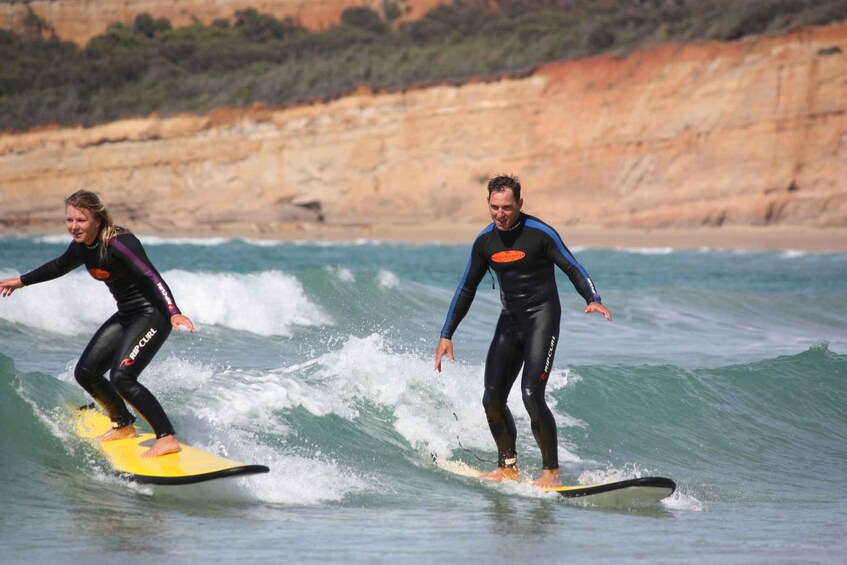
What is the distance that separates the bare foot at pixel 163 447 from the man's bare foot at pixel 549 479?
2049mm

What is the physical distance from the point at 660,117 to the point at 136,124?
20996 mm

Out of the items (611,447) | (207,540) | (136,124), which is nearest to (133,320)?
(207,540)

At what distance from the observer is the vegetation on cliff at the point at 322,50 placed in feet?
148

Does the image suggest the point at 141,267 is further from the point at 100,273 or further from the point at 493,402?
the point at 493,402

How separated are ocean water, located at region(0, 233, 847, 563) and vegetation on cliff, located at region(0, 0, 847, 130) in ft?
99.2

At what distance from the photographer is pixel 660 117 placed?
39281 millimetres

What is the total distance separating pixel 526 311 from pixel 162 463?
2.16 m

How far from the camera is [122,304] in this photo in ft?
20.6

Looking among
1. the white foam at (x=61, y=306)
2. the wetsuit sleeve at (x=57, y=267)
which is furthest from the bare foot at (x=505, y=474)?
the white foam at (x=61, y=306)

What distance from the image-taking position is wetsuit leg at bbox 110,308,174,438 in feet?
20.0

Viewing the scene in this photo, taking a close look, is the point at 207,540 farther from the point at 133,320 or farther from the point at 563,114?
the point at 563,114

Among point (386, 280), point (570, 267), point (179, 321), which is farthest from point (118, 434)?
point (386, 280)

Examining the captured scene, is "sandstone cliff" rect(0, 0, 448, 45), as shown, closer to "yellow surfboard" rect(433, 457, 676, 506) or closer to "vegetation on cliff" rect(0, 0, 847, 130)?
"vegetation on cliff" rect(0, 0, 847, 130)

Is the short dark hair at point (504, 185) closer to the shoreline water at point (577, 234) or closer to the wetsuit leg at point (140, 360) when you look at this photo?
the wetsuit leg at point (140, 360)
